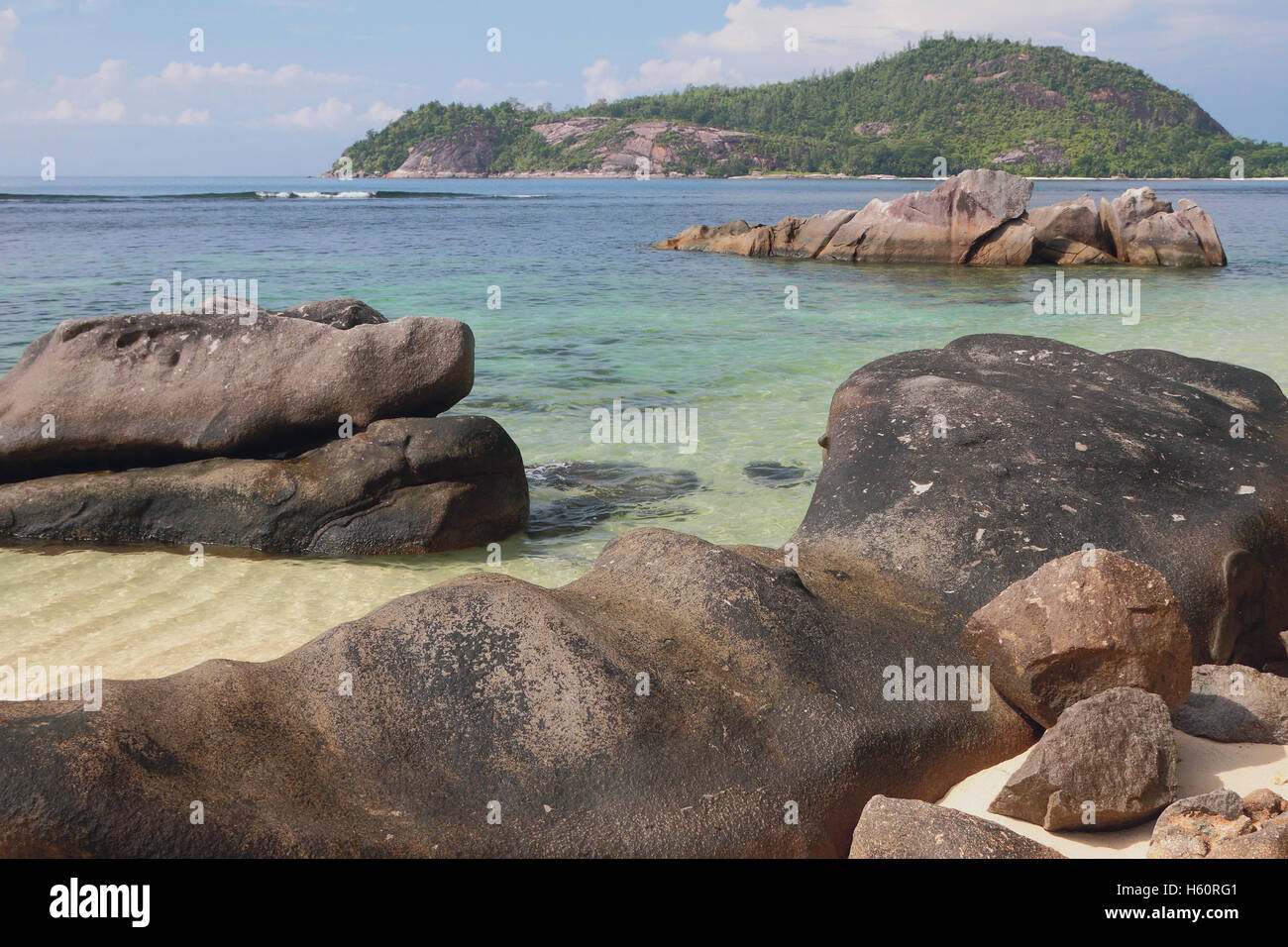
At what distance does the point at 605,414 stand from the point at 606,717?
801 cm

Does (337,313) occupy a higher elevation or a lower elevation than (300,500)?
higher

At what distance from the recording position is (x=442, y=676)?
11.7 feet

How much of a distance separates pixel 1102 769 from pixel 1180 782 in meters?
0.54

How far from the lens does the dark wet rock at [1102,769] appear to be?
3.35 meters

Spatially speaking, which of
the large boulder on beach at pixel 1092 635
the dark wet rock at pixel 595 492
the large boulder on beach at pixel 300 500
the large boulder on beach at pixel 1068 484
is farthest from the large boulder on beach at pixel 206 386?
the large boulder on beach at pixel 1092 635

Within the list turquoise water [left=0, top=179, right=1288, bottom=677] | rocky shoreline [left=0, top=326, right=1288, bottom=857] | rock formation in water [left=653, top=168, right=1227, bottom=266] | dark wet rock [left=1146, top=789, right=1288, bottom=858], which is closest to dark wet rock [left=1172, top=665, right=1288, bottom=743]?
rocky shoreline [left=0, top=326, right=1288, bottom=857]

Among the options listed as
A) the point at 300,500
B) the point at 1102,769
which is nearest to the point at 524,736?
the point at 1102,769

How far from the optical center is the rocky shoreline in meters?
3.03

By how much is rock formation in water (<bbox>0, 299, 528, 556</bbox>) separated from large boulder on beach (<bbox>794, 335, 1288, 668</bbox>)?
2823 mm

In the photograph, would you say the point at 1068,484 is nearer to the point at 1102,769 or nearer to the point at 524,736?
the point at 1102,769

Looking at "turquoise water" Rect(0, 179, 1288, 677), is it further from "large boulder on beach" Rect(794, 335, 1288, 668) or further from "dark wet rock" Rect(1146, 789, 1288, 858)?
"dark wet rock" Rect(1146, 789, 1288, 858)

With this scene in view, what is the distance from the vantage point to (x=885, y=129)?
124125 mm
